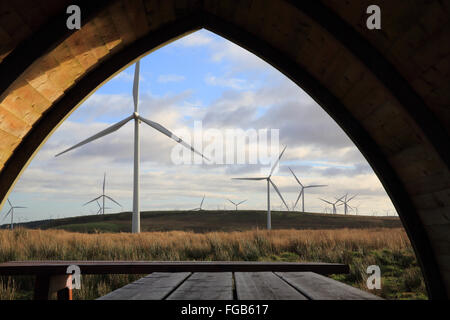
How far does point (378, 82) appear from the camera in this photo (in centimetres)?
427

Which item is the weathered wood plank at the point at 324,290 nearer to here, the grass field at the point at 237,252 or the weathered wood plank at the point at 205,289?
the weathered wood plank at the point at 205,289

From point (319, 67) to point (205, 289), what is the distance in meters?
3.27

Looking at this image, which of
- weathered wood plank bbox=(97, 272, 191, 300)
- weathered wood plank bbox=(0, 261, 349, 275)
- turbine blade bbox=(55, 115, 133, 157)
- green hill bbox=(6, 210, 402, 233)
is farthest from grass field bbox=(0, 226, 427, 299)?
green hill bbox=(6, 210, 402, 233)

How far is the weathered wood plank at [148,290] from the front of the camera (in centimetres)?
271

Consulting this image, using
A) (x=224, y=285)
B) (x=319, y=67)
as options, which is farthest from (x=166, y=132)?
(x=224, y=285)

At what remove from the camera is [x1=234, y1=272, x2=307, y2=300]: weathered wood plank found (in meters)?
2.78

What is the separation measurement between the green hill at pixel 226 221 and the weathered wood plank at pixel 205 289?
2220 inches

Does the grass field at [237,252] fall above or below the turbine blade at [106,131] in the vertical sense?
below

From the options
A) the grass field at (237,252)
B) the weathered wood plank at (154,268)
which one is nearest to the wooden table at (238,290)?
the weathered wood plank at (154,268)

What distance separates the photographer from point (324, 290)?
3.07 meters
